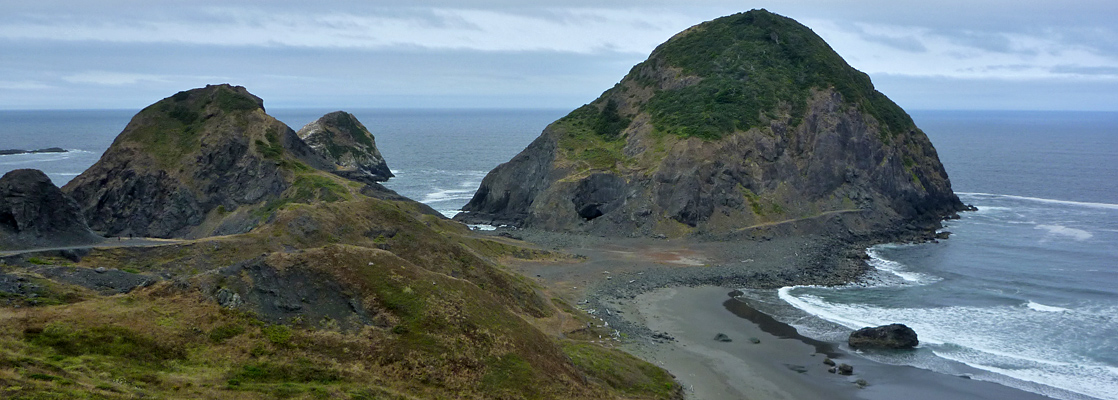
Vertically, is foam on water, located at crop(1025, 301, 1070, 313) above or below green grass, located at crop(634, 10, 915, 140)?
below

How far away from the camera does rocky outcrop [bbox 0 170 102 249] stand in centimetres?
4181

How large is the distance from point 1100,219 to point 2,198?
348 feet

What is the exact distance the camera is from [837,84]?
103 meters

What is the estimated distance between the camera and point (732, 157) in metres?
91.4

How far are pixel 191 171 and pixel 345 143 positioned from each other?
5850cm

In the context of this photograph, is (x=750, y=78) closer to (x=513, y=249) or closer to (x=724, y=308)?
(x=513, y=249)

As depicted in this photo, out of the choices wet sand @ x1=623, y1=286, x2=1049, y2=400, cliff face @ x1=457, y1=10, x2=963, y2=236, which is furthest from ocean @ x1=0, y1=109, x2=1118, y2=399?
cliff face @ x1=457, y1=10, x2=963, y2=236

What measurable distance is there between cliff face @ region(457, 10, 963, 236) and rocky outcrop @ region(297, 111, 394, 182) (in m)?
36.3

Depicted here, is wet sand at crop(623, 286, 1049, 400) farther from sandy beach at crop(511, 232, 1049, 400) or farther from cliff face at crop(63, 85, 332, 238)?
cliff face at crop(63, 85, 332, 238)

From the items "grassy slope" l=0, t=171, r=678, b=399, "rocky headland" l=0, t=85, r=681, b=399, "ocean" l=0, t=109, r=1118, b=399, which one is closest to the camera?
"grassy slope" l=0, t=171, r=678, b=399

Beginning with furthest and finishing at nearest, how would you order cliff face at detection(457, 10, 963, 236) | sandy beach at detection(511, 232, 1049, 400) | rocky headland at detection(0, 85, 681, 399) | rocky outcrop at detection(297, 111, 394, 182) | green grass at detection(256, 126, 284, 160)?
rocky outcrop at detection(297, 111, 394, 182)
cliff face at detection(457, 10, 963, 236)
green grass at detection(256, 126, 284, 160)
sandy beach at detection(511, 232, 1049, 400)
rocky headland at detection(0, 85, 681, 399)

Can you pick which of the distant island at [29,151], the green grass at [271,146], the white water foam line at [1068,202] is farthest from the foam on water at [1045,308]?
the distant island at [29,151]

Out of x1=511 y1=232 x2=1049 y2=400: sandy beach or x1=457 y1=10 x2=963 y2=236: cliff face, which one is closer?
x1=511 y1=232 x2=1049 y2=400: sandy beach

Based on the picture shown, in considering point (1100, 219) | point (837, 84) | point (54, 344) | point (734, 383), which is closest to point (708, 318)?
point (734, 383)
